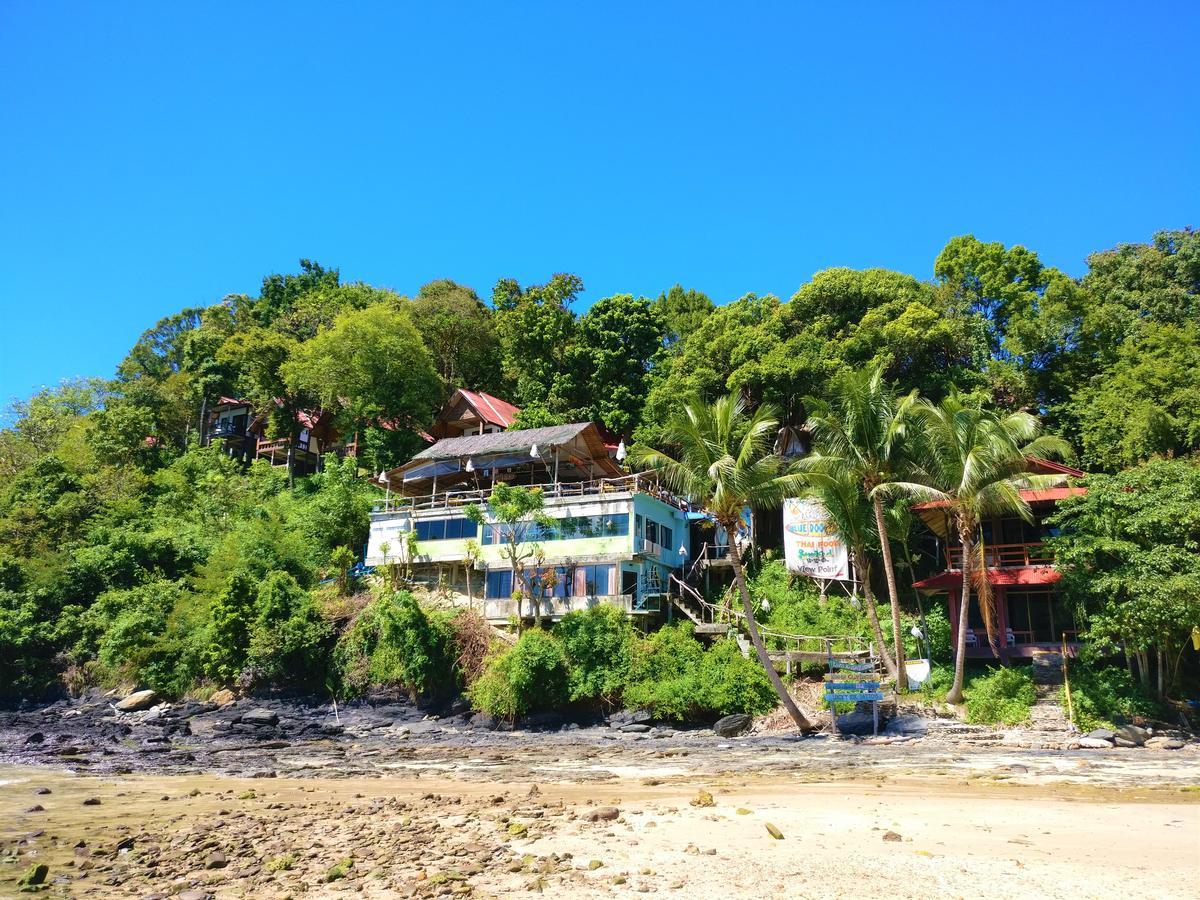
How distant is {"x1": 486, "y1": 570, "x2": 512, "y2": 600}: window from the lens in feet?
106

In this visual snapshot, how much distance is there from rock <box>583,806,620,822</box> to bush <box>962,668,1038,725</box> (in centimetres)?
1415

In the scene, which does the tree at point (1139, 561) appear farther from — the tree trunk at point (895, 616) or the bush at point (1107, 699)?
the tree trunk at point (895, 616)

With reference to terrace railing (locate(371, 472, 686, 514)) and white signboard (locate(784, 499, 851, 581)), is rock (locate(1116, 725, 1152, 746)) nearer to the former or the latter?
white signboard (locate(784, 499, 851, 581))

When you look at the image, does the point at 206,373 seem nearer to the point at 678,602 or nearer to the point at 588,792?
the point at 678,602

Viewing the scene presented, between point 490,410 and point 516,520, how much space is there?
12.4 meters

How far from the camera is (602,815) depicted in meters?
11.8

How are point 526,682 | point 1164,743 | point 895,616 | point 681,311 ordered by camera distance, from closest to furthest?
point 1164,743 → point 895,616 → point 526,682 → point 681,311

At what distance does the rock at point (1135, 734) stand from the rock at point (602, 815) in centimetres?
1478

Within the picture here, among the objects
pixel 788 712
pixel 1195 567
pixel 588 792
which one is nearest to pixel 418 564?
pixel 788 712

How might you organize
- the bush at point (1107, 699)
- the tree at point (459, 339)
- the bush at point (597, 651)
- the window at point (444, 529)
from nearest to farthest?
1. the bush at point (1107, 699)
2. the bush at point (597, 651)
3. the window at point (444, 529)
4. the tree at point (459, 339)

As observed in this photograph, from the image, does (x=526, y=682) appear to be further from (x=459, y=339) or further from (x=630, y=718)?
(x=459, y=339)

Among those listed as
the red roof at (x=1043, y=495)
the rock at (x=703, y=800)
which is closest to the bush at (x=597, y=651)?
the red roof at (x=1043, y=495)

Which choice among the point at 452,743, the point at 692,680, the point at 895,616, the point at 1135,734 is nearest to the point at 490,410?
the point at 452,743

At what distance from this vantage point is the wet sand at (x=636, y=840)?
8.82m
